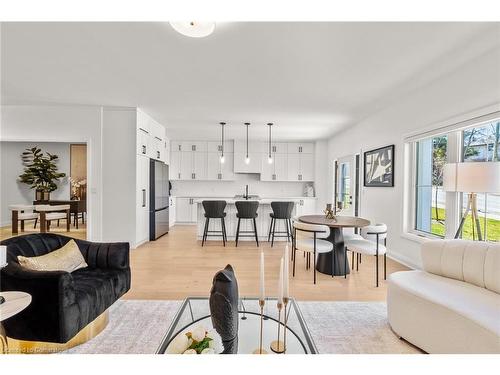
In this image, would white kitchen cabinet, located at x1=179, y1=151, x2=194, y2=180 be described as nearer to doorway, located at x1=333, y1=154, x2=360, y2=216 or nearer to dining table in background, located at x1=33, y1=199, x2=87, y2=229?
dining table in background, located at x1=33, y1=199, x2=87, y2=229

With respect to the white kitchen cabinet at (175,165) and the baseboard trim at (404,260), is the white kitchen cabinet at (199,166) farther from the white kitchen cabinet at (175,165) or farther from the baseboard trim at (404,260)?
the baseboard trim at (404,260)

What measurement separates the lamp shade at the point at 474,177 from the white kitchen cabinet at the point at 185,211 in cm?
616

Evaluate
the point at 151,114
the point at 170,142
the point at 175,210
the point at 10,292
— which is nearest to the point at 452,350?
the point at 10,292

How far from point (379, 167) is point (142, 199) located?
14.6 ft

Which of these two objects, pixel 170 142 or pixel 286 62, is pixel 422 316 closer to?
pixel 286 62

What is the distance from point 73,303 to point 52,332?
0.18m

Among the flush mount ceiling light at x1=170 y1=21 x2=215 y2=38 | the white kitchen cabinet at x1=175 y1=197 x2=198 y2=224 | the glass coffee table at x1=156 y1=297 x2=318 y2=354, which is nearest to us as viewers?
the glass coffee table at x1=156 y1=297 x2=318 y2=354

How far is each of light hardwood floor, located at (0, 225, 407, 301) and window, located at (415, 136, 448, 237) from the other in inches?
29.3

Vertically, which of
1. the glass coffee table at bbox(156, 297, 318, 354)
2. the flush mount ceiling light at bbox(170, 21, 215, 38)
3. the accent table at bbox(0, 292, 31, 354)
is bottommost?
the glass coffee table at bbox(156, 297, 318, 354)

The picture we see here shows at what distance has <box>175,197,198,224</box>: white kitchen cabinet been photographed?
24.0 feet

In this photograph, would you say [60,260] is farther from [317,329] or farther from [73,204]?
[73,204]

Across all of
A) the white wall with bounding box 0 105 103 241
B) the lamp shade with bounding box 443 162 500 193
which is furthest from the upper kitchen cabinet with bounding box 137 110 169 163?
the lamp shade with bounding box 443 162 500 193

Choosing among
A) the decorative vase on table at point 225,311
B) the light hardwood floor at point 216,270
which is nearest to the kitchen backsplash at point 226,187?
the light hardwood floor at point 216,270

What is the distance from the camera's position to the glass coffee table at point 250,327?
4.51ft
